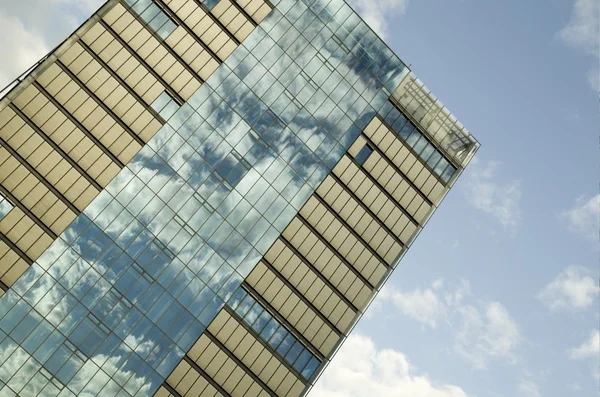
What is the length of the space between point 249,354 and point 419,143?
24.2 meters

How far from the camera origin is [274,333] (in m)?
39.2

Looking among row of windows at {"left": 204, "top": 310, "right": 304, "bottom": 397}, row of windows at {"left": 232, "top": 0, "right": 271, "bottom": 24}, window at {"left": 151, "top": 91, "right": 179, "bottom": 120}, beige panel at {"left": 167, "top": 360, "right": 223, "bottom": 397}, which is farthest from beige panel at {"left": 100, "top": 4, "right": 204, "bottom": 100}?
beige panel at {"left": 167, "top": 360, "right": 223, "bottom": 397}

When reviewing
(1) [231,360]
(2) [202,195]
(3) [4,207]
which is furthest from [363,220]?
(3) [4,207]

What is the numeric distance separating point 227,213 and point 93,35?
16.2m

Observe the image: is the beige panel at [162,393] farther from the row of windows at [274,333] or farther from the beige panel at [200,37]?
the beige panel at [200,37]

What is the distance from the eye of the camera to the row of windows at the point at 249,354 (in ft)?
121

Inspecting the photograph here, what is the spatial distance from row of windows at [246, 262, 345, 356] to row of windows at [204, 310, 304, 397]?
285 cm

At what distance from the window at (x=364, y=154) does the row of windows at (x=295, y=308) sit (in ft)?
36.4

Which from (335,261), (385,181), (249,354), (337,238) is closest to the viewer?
(249,354)

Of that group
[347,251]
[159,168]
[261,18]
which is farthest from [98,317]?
[261,18]

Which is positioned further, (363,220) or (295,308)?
(363,220)

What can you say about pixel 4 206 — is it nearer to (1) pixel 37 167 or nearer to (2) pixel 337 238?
(1) pixel 37 167

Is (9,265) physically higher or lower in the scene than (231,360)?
lower

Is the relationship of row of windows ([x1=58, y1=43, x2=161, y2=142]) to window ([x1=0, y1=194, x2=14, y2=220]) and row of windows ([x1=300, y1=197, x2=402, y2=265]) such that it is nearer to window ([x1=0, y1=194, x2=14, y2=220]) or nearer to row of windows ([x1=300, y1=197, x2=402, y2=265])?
window ([x1=0, y1=194, x2=14, y2=220])
